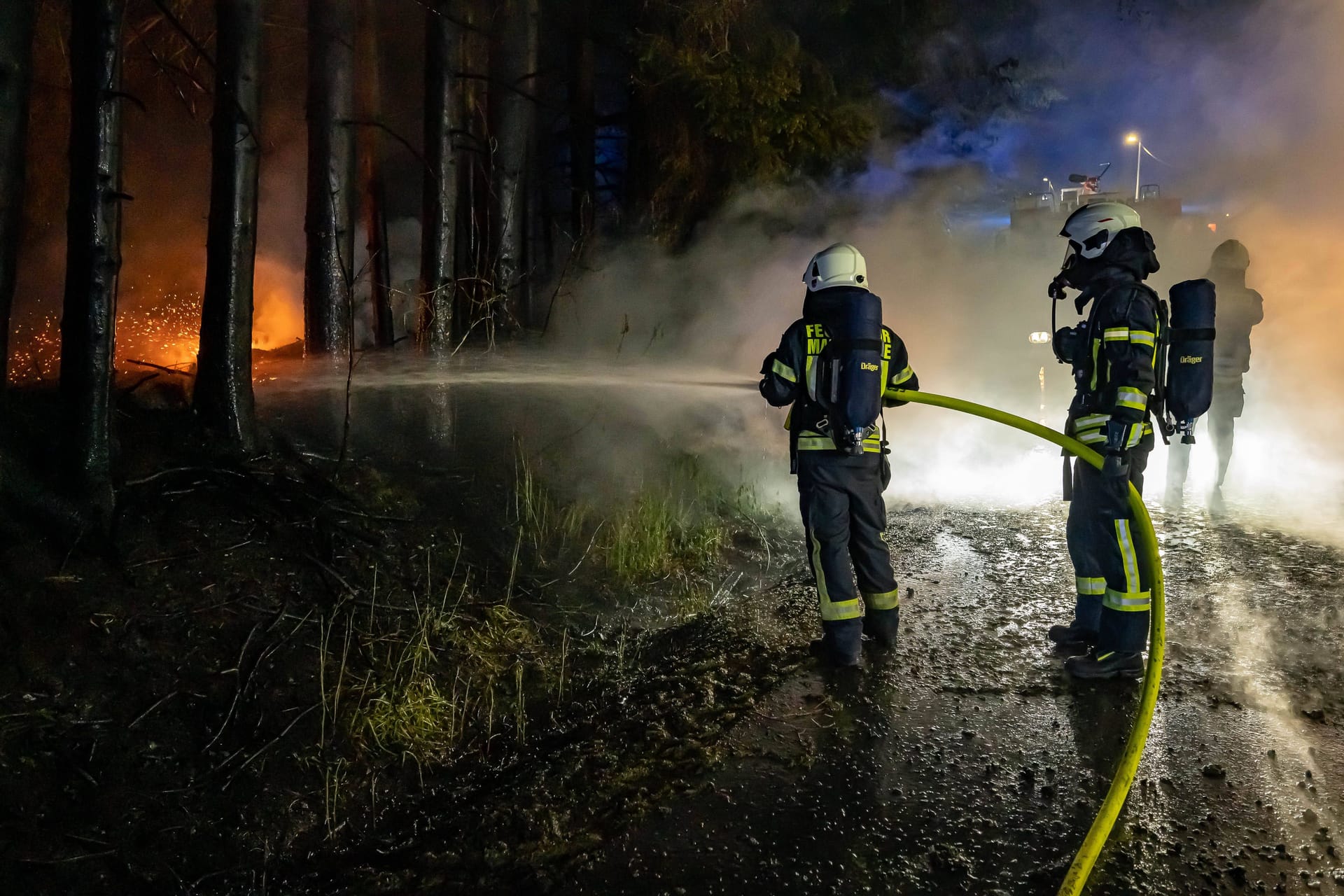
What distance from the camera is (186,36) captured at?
14.1ft

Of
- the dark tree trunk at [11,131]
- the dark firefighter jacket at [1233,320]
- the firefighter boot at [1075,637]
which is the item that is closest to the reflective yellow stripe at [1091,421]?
the firefighter boot at [1075,637]

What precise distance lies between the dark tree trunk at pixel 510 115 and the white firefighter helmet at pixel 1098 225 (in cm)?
558

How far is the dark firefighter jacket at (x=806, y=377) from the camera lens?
4453 mm

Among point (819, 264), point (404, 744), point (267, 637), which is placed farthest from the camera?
point (819, 264)

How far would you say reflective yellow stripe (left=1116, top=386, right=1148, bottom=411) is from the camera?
4.17m

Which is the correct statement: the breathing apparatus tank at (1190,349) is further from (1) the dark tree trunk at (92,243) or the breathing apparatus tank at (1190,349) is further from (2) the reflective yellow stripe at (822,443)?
(1) the dark tree trunk at (92,243)

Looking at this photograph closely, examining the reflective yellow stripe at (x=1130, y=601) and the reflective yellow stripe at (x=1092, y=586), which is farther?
the reflective yellow stripe at (x=1092, y=586)

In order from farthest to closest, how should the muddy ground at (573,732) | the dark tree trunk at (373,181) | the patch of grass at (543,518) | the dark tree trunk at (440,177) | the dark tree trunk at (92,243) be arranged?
the dark tree trunk at (373,181) < the dark tree trunk at (440,177) < the patch of grass at (543,518) < the dark tree trunk at (92,243) < the muddy ground at (573,732)

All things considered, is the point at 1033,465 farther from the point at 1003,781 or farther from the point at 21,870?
the point at 21,870

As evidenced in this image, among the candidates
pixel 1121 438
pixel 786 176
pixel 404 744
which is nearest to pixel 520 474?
pixel 404 744

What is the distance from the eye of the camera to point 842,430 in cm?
430

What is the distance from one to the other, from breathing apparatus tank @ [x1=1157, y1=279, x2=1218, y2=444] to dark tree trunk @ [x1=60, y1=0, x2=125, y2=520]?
5.16m

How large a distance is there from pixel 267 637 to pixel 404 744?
86cm

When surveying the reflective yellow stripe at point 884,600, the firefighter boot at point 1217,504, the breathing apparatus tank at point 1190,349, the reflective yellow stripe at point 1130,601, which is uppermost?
the breathing apparatus tank at point 1190,349
